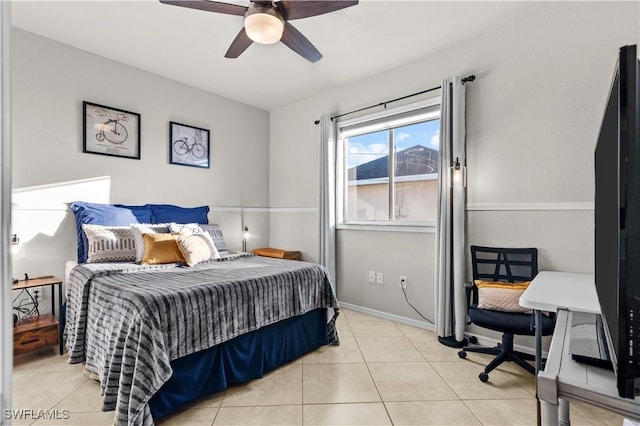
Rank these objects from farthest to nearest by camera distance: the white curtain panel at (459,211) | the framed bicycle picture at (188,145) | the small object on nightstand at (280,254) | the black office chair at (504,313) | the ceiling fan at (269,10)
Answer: the small object on nightstand at (280,254)
the framed bicycle picture at (188,145)
the white curtain panel at (459,211)
the black office chair at (504,313)
the ceiling fan at (269,10)

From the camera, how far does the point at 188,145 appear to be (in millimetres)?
3709

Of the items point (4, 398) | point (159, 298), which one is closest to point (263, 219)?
point (159, 298)

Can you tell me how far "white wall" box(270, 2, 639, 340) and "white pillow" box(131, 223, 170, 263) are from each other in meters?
2.24

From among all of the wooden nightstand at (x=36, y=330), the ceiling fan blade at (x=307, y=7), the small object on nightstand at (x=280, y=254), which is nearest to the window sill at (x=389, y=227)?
the small object on nightstand at (x=280, y=254)

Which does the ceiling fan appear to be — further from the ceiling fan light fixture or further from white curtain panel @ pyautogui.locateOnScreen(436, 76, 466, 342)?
white curtain panel @ pyautogui.locateOnScreen(436, 76, 466, 342)

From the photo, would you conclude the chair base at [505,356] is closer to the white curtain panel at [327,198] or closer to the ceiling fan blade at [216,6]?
the white curtain panel at [327,198]

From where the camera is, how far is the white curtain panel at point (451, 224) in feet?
8.80

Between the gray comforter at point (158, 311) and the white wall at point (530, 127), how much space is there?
58.5 inches

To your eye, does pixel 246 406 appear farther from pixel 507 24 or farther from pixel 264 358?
pixel 507 24

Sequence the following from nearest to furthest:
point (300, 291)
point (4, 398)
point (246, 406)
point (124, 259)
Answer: point (4, 398)
point (246, 406)
point (300, 291)
point (124, 259)

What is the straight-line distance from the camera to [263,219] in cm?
457

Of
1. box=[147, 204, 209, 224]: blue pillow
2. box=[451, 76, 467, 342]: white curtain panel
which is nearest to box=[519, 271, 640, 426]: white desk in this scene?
box=[451, 76, 467, 342]: white curtain panel

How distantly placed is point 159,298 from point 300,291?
3.42 ft

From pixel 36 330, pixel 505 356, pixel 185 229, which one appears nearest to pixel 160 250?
pixel 185 229
